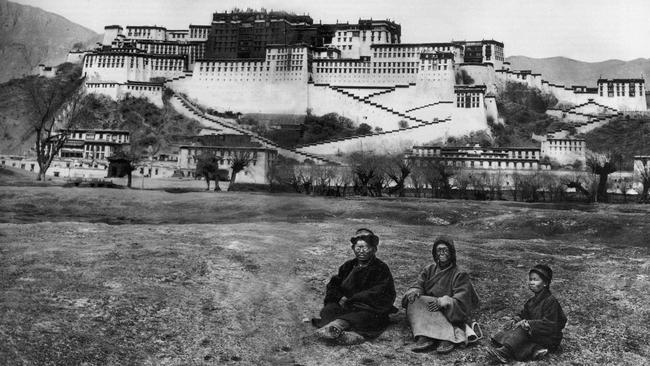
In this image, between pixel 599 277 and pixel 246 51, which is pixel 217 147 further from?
pixel 599 277

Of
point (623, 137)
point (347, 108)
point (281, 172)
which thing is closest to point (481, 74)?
point (347, 108)

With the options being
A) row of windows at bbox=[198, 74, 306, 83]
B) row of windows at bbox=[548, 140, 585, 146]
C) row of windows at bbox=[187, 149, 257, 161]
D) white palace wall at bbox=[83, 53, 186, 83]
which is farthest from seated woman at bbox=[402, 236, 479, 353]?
white palace wall at bbox=[83, 53, 186, 83]

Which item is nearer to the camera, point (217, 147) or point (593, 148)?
point (217, 147)

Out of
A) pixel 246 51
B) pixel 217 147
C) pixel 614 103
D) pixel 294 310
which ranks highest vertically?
pixel 246 51

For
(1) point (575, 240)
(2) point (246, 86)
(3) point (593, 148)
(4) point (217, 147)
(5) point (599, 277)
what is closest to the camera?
(5) point (599, 277)

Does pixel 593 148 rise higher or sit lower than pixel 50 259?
higher

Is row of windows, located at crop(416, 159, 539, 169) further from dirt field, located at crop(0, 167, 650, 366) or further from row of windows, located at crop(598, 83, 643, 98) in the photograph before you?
dirt field, located at crop(0, 167, 650, 366)

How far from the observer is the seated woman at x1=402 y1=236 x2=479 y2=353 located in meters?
12.0

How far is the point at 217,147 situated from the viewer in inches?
3346

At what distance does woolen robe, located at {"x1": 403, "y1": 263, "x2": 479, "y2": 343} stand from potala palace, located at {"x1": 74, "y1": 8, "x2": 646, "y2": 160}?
86.2 m

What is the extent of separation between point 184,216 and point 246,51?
309 ft

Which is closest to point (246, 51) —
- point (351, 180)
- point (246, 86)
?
point (246, 86)

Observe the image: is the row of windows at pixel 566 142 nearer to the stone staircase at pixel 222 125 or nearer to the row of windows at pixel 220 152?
the stone staircase at pixel 222 125

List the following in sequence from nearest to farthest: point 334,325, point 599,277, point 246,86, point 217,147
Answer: point 334,325 → point 599,277 → point 217,147 → point 246,86
